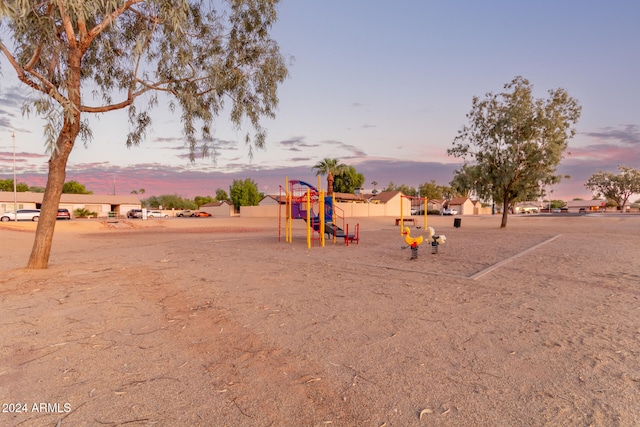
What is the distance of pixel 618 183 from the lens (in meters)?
93.7

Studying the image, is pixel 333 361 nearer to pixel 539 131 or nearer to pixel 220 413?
pixel 220 413

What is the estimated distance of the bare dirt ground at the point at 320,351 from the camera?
3.19 metres

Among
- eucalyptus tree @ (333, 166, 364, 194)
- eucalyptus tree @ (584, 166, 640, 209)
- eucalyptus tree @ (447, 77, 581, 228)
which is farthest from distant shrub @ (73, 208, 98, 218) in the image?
eucalyptus tree @ (584, 166, 640, 209)

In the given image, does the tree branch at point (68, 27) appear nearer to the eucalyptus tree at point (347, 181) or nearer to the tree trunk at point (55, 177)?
the tree trunk at point (55, 177)

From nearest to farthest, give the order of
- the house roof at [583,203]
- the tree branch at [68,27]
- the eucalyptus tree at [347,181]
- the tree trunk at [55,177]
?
1. the tree branch at [68,27]
2. the tree trunk at [55,177]
3. the eucalyptus tree at [347,181]
4. the house roof at [583,203]

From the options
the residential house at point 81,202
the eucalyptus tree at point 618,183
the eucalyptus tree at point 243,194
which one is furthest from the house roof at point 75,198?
the eucalyptus tree at point 618,183

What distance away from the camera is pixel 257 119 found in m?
12.9

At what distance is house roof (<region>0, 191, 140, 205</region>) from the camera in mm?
67438

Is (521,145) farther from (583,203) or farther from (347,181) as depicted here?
(583,203)

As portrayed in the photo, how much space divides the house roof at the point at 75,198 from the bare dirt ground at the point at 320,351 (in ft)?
240

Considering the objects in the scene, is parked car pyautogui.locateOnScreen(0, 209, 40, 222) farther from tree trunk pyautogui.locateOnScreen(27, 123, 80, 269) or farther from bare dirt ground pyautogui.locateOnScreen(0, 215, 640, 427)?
bare dirt ground pyautogui.locateOnScreen(0, 215, 640, 427)

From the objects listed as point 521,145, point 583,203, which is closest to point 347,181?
point 521,145

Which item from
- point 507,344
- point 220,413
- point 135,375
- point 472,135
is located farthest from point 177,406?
point 472,135

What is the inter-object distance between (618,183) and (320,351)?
119 meters
